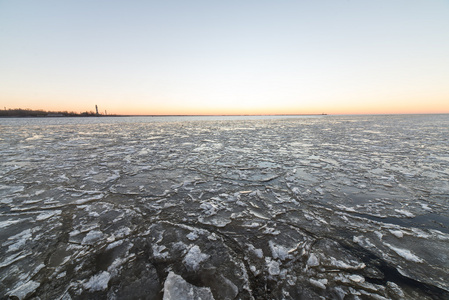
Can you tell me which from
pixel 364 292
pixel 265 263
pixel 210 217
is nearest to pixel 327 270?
pixel 364 292

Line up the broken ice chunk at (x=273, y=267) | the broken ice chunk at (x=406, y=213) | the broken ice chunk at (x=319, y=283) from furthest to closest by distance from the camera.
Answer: the broken ice chunk at (x=406, y=213), the broken ice chunk at (x=273, y=267), the broken ice chunk at (x=319, y=283)

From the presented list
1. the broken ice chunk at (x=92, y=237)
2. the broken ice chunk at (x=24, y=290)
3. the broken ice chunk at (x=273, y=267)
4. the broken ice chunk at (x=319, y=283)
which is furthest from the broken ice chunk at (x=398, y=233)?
the broken ice chunk at (x=24, y=290)

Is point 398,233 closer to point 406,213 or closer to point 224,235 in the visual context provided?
point 406,213

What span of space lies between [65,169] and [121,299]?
3.81 metres

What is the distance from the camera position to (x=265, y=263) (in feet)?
4.82

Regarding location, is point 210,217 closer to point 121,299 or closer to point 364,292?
point 121,299

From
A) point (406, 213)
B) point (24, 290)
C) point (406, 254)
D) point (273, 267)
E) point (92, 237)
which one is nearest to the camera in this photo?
point (24, 290)

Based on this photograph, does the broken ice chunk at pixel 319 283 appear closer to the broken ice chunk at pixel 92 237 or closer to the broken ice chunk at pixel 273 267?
the broken ice chunk at pixel 273 267

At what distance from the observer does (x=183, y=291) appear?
1.21 m

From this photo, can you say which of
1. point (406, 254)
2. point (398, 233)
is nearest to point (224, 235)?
point (406, 254)

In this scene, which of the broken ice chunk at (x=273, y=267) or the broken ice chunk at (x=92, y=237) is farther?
the broken ice chunk at (x=92, y=237)

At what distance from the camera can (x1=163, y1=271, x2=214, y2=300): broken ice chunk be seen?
117 cm

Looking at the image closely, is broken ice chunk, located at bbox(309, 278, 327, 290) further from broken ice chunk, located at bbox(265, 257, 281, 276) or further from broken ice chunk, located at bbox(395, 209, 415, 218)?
broken ice chunk, located at bbox(395, 209, 415, 218)

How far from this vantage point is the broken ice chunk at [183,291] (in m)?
1.17
